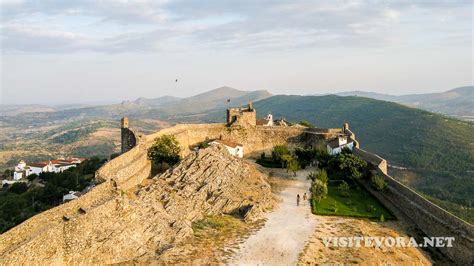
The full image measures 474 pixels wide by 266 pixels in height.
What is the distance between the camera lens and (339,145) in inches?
1876

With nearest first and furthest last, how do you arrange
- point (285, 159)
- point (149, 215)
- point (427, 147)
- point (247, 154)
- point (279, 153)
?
point (149, 215) → point (285, 159) → point (279, 153) → point (247, 154) → point (427, 147)

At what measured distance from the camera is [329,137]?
50844 mm

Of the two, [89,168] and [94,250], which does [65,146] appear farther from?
[94,250]

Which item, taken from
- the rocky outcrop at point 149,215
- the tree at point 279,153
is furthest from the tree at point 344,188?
the tree at point 279,153

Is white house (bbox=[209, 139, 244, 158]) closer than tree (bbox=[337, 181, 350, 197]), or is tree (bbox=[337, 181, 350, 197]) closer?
tree (bbox=[337, 181, 350, 197])

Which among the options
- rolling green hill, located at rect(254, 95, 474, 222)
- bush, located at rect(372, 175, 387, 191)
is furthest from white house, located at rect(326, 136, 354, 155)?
rolling green hill, located at rect(254, 95, 474, 222)

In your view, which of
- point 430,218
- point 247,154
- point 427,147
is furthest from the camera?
point 427,147

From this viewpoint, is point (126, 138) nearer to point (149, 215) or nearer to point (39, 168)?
point (149, 215)

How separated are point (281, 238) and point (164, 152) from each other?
53.3 ft

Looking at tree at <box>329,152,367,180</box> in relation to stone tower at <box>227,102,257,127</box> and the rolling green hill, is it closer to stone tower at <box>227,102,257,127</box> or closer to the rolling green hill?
stone tower at <box>227,102,257,127</box>

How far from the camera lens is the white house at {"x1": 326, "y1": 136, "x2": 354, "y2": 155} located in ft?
155

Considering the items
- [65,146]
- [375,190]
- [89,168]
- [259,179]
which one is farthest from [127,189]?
[65,146]

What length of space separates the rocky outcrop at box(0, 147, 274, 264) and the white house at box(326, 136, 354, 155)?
12.1 m

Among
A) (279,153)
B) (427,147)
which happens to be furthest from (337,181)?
(427,147)
